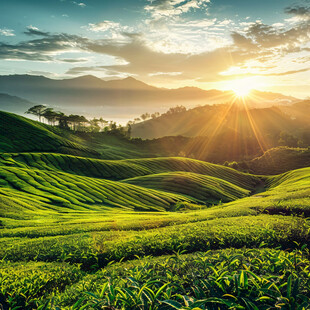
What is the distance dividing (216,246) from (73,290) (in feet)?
23.0

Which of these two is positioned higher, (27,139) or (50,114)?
(50,114)

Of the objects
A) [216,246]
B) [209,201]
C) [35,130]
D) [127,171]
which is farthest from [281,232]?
[35,130]

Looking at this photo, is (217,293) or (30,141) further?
(30,141)

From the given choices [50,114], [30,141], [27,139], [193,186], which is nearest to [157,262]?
[193,186]

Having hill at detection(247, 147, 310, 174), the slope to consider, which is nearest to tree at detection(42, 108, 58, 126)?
the slope

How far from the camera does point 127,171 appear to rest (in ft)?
311

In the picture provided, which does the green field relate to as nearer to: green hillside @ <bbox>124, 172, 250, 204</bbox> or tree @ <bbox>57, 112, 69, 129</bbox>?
green hillside @ <bbox>124, 172, 250, 204</bbox>

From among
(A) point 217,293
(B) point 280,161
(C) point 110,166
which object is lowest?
(B) point 280,161

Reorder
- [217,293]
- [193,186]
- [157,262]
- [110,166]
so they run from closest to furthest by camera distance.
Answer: [217,293] → [157,262] → [193,186] → [110,166]

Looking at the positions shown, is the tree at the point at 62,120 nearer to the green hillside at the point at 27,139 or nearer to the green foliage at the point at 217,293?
the green hillside at the point at 27,139

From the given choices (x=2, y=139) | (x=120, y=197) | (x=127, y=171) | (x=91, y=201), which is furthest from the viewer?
(x=2, y=139)

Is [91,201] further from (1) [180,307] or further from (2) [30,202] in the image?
(1) [180,307]

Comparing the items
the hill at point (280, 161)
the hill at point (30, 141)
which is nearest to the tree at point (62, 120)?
the hill at point (30, 141)

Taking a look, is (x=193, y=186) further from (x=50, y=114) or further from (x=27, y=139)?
(x=50, y=114)
